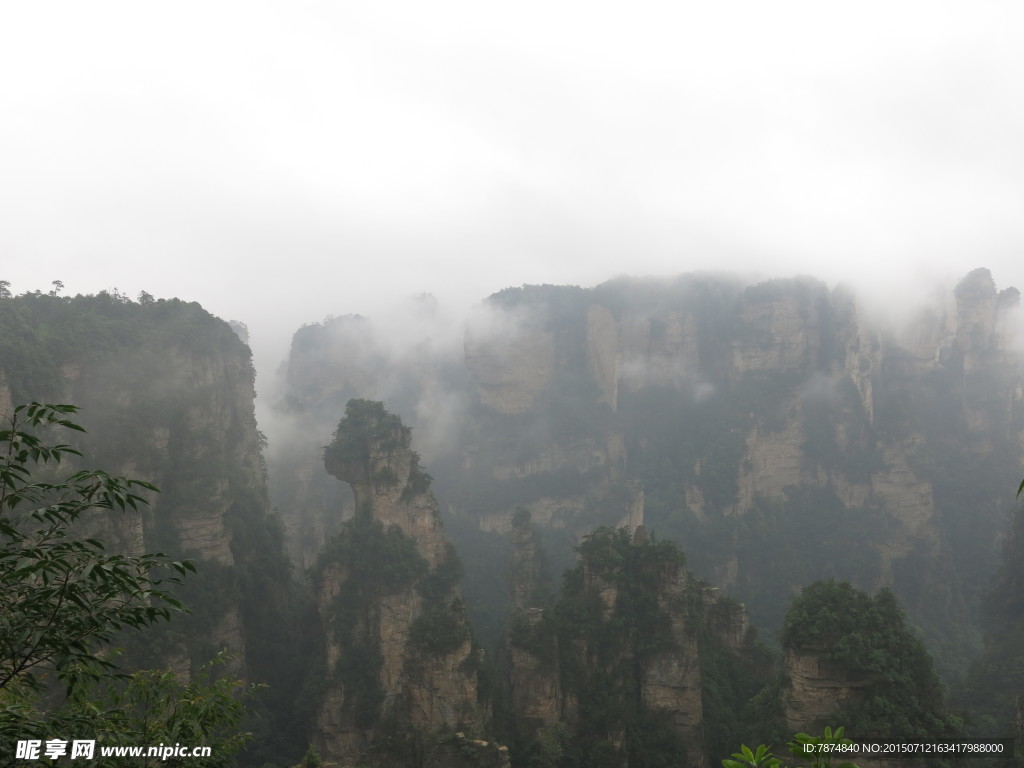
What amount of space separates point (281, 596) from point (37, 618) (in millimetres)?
39655

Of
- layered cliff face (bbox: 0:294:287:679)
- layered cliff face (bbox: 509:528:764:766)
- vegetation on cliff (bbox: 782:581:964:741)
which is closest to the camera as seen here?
vegetation on cliff (bbox: 782:581:964:741)

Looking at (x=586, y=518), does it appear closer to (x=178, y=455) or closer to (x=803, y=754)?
(x=178, y=455)

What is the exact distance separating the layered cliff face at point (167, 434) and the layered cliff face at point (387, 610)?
564cm

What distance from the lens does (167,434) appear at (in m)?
35.6

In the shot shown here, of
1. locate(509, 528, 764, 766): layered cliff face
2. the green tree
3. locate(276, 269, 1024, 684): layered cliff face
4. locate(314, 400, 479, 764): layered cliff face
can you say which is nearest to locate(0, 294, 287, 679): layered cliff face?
locate(314, 400, 479, 764): layered cliff face

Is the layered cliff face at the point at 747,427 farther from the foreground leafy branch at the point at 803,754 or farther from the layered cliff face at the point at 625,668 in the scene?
the foreground leafy branch at the point at 803,754

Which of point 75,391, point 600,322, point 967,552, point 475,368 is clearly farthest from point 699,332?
point 75,391

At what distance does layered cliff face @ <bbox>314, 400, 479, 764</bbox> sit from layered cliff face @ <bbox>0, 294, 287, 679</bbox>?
5638 millimetres

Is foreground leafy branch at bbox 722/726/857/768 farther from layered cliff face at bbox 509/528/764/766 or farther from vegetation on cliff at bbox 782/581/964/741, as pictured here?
layered cliff face at bbox 509/528/764/766

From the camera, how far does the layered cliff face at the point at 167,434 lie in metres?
30.4

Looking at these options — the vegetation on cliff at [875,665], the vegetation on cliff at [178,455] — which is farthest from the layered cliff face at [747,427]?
the vegetation on cliff at [875,665]

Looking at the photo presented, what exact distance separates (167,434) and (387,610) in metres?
15.5

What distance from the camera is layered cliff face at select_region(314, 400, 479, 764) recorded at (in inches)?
1216

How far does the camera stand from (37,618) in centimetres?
532
